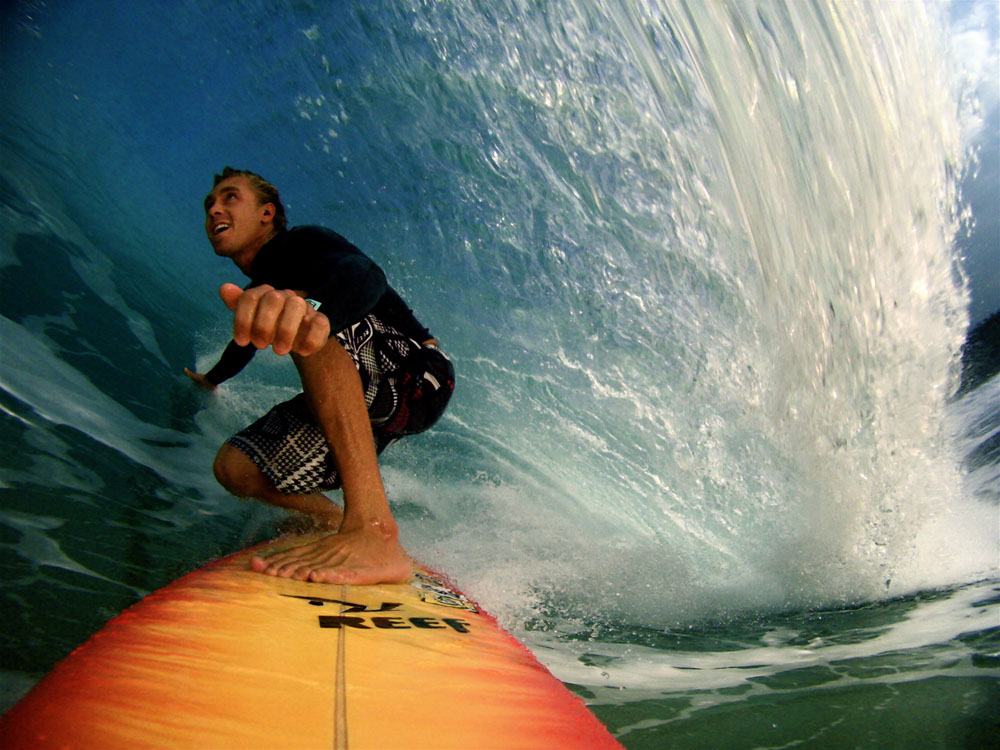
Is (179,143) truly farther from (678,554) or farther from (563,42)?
(678,554)

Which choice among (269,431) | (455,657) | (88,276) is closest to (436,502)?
(269,431)

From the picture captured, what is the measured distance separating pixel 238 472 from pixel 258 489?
3.9 inches

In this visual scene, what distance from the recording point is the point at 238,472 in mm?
1931

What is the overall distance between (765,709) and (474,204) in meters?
4.03

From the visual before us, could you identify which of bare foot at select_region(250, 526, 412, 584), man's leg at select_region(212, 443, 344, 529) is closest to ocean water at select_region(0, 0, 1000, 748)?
man's leg at select_region(212, 443, 344, 529)

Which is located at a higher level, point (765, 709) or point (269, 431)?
point (269, 431)

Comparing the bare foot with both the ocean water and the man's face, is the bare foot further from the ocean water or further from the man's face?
the man's face

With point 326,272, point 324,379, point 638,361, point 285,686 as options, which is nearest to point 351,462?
point 324,379

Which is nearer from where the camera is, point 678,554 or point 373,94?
point 678,554

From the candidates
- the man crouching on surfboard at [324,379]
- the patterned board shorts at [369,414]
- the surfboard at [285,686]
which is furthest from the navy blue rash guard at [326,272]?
the surfboard at [285,686]

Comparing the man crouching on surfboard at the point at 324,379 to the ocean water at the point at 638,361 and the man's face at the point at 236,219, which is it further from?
the ocean water at the point at 638,361

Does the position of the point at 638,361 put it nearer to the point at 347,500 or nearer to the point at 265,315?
the point at 347,500

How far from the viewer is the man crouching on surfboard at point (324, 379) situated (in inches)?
50.5

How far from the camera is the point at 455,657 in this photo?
97 cm
